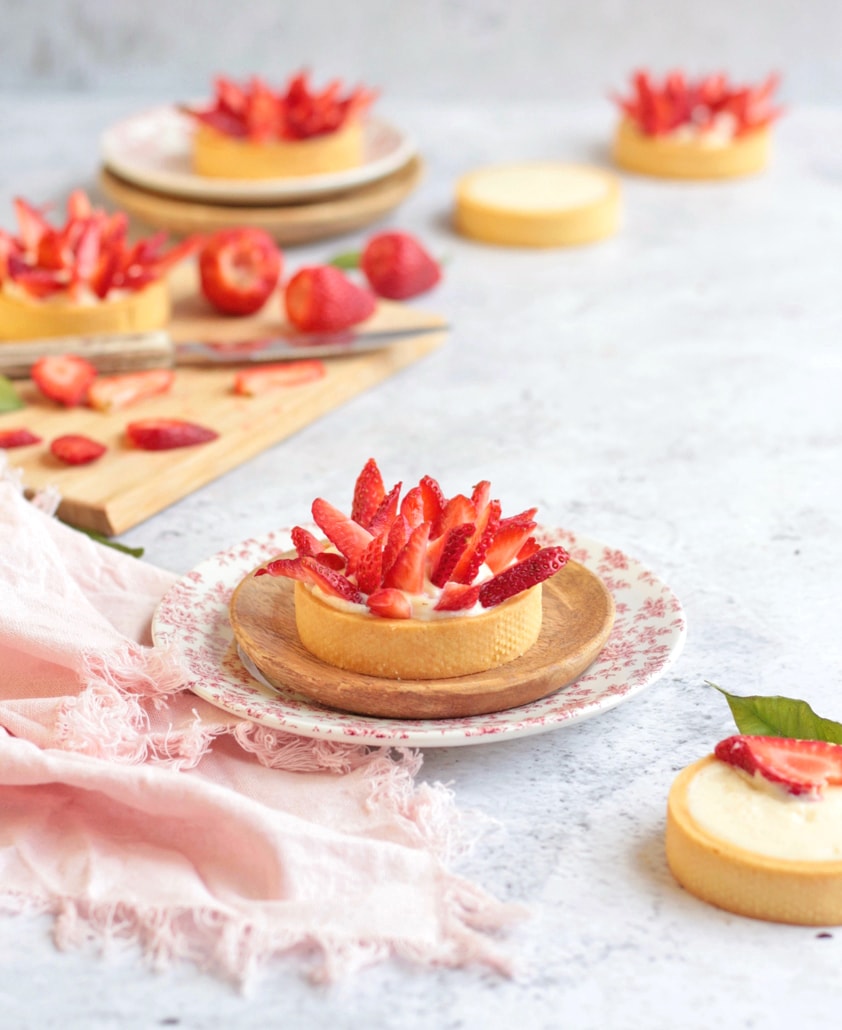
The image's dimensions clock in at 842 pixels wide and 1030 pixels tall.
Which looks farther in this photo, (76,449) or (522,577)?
(76,449)

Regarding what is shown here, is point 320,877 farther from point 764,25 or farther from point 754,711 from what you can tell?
point 764,25

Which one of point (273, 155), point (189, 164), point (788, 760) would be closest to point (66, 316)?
point (273, 155)

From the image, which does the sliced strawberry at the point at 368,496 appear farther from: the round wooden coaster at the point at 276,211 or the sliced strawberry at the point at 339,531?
the round wooden coaster at the point at 276,211

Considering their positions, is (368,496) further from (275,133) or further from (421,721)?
(275,133)

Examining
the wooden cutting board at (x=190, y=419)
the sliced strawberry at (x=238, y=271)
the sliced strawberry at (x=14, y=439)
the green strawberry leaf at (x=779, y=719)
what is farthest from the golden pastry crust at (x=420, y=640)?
the sliced strawberry at (x=238, y=271)

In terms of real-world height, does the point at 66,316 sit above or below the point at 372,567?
below

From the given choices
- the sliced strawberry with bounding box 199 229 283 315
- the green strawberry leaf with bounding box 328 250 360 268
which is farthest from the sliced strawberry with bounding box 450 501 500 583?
the green strawberry leaf with bounding box 328 250 360 268

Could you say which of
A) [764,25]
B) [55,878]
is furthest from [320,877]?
[764,25]
